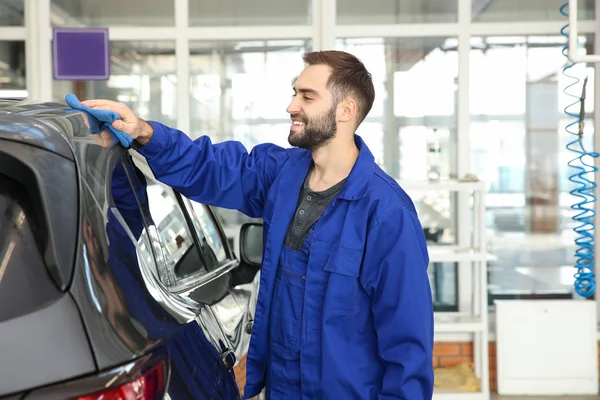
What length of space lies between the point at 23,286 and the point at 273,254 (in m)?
1.05

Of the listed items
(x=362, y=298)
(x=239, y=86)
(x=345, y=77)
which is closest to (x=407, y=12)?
(x=239, y=86)

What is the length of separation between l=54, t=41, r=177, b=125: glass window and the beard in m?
3.26

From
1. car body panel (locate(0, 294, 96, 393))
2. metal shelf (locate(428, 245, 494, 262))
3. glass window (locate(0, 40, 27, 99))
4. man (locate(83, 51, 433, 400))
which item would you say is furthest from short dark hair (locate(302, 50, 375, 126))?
glass window (locate(0, 40, 27, 99))

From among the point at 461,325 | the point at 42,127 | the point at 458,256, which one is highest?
the point at 42,127

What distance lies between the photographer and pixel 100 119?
5.75 feet

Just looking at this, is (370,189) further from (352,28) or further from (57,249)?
(352,28)

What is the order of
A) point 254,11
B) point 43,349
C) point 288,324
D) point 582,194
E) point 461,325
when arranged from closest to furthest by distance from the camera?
1. point 43,349
2. point 288,324
3. point 461,325
4. point 582,194
5. point 254,11

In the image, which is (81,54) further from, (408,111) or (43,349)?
(43,349)

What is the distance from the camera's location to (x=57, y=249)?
126 cm

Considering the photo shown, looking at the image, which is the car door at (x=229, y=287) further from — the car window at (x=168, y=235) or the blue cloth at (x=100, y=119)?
the blue cloth at (x=100, y=119)

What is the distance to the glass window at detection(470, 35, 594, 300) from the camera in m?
5.39

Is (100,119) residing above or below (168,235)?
above

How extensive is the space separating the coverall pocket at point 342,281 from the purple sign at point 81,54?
3682 millimetres

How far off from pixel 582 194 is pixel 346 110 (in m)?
3.28
